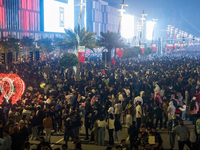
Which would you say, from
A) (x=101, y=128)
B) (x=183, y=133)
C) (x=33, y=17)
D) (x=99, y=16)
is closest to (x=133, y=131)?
(x=183, y=133)

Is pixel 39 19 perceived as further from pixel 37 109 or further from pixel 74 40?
pixel 37 109

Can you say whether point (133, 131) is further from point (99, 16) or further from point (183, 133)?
point (99, 16)

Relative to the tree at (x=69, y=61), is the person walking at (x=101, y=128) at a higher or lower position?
lower

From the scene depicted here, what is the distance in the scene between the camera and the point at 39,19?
9388 cm

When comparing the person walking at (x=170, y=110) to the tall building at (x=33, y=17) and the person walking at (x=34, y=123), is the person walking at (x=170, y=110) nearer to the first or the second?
the person walking at (x=34, y=123)

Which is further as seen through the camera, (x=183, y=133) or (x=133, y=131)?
(x=133, y=131)

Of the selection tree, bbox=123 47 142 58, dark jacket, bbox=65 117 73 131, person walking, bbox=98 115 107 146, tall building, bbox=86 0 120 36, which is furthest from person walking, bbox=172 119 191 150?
tall building, bbox=86 0 120 36

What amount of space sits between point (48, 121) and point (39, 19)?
8672 centimetres

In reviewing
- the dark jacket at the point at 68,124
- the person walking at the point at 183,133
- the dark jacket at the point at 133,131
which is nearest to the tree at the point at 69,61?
the dark jacket at the point at 68,124

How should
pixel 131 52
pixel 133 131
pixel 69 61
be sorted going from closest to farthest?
pixel 133 131 < pixel 69 61 < pixel 131 52

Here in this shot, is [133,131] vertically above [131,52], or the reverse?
[131,52]

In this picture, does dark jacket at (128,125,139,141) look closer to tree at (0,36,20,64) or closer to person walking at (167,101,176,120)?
person walking at (167,101,176,120)

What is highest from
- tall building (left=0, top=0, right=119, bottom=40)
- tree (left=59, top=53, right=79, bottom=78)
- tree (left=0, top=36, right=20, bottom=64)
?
tall building (left=0, top=0, right=119, bottom=40)

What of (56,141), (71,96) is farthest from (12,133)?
(71,96)
